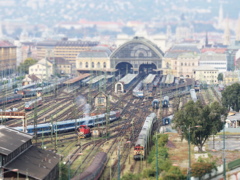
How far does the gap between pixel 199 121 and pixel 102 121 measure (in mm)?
13095

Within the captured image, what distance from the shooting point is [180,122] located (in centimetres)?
3897

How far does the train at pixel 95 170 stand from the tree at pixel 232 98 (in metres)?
24.6

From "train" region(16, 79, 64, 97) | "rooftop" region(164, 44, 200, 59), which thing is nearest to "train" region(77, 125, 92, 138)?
"train" region(16, 79, 64, 97)

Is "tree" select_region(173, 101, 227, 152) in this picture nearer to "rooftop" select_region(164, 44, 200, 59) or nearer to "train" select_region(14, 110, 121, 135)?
"train" select_region(14, 110, 121, 135)

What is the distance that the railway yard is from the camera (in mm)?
36812

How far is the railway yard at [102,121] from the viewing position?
36812 millimetres

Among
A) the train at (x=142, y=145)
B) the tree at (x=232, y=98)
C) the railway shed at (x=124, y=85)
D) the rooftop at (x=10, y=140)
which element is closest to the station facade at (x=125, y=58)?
the railway shed at (x=124, y=85)

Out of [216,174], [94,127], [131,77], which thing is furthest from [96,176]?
[131,77]

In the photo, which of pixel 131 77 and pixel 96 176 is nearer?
pixel 96 176

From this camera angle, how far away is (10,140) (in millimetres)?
32938

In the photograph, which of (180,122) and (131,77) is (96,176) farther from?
(131,77)

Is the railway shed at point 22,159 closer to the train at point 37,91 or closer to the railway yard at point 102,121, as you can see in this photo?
the railway yard at point 102,121

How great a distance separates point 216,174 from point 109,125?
19.3 meters

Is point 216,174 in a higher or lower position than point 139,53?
lower
